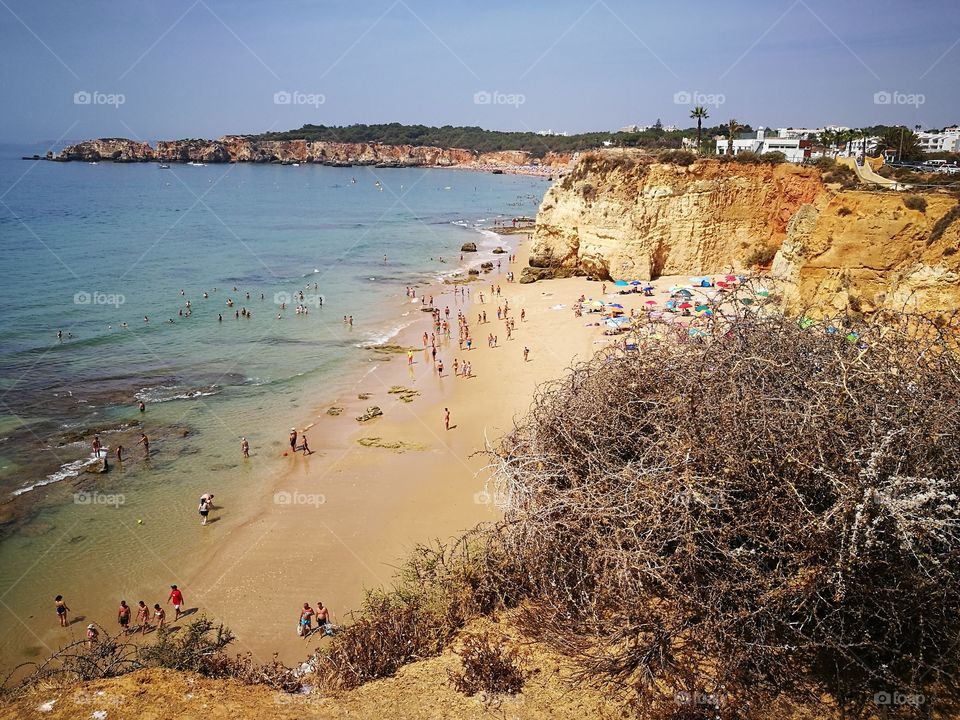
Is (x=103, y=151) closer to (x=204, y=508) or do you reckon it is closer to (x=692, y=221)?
(x=692, y=221)

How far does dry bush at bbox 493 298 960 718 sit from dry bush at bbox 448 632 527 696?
0.44 m

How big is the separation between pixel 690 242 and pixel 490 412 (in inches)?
705

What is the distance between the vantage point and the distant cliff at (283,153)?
579ft

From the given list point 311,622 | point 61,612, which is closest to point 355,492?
point 311,622

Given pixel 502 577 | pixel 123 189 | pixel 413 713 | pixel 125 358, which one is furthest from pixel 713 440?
pixel 123 189

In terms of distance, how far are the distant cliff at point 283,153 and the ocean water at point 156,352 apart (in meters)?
113

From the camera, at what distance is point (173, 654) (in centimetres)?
768

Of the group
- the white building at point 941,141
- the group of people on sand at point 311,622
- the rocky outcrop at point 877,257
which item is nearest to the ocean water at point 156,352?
the group of people on sand at point 311,622

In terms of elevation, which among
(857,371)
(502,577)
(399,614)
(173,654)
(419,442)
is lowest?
(419,442)

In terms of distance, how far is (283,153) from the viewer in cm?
18612

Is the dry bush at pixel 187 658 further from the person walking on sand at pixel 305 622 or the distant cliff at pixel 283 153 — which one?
the distant cliff at pixel 283 153

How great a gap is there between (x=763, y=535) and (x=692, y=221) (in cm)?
2861

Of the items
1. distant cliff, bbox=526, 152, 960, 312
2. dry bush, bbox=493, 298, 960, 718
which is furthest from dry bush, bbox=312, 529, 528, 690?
distant cliff, bbox=526, 152, 960, 312

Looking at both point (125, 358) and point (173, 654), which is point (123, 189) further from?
point (173, 654)
